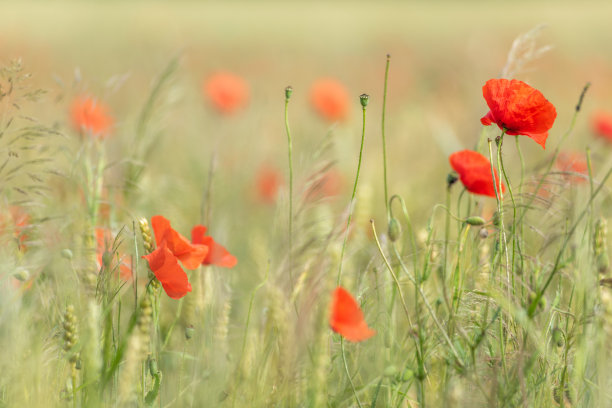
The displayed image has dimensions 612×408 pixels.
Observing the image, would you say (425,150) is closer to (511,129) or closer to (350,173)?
(350,173)

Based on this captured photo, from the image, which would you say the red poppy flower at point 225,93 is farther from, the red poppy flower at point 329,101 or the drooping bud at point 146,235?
the drooping bud at point 146,235

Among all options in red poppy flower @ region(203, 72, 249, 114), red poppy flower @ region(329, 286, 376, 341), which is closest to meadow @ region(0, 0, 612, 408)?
red poppy flower @ region(329, 286, 376, 341)

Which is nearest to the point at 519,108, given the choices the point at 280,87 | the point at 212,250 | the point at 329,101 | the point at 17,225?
the point at 212,250

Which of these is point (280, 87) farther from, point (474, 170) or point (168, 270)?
point (168, 270)

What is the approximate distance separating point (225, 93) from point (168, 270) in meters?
2.60

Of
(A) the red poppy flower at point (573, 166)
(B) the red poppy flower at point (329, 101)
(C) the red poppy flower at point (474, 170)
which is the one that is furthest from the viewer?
(B) the red poppy flower at point (329, 101)

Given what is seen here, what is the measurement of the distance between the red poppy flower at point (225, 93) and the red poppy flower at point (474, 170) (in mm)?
2468

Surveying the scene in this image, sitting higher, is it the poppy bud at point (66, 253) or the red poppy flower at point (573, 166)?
the red poppy flower at point (573, 166)

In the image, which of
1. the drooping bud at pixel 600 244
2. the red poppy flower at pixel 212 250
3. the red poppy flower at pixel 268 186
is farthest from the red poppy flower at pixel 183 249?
the red poppy flower at pixel 268 186

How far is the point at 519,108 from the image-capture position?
111 centimetres

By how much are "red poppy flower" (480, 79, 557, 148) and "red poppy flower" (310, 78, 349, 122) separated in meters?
2.37

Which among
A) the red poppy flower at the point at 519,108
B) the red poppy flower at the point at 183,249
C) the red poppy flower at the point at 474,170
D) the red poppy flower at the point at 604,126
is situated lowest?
the red poppy flower at the point at 183,249

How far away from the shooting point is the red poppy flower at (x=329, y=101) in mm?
3492

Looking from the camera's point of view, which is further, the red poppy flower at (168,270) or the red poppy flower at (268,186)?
the red poppy flower at (268,186)
